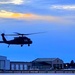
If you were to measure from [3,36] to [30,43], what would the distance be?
843 inches

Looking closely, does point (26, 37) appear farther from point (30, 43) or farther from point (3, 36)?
point (3, 36)

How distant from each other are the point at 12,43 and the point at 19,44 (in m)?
3.22

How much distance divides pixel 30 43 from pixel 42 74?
1327 centimetres

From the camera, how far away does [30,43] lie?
561ft

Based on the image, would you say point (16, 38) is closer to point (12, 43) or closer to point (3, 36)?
point (12, 43)

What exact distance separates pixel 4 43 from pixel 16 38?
385 inches

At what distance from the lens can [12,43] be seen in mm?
176375

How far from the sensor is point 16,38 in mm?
177000

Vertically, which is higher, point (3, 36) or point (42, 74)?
point (3, 36)

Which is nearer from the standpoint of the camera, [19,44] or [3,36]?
[19,44]

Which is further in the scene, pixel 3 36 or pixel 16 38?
pixel 3 36

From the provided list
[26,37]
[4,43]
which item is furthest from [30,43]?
[4,43]

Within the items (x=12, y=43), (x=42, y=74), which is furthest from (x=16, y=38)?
(x=42, y=74)

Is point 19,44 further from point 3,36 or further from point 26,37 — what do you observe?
point 3,36
